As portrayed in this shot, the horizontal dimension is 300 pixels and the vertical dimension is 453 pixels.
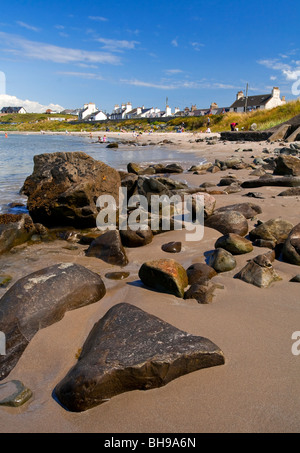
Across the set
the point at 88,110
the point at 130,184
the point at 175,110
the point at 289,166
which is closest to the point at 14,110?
the point at 88,110

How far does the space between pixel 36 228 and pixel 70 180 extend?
1.23 m

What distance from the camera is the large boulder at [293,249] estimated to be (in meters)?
3.72

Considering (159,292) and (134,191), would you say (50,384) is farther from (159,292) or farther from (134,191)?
(134,191)

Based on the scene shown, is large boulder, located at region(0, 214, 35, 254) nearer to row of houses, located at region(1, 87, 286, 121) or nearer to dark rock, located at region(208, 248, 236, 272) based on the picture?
dark rock, located at region(208, 248, 236, 272)

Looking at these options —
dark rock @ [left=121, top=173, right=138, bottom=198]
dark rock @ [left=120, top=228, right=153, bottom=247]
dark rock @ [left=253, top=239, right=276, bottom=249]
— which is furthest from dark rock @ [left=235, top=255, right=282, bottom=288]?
dark rock @ [left=121, top=173, right=138, bottom=198]

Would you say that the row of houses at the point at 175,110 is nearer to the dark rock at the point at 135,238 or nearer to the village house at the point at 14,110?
the village house at the point at 14,110

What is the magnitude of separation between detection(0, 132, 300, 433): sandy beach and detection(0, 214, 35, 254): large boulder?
1167mm

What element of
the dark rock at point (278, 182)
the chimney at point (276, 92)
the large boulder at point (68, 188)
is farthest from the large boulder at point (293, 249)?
the chimney at point (276, 92)

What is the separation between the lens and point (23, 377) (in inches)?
88.3

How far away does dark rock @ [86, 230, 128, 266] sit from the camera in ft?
14.1

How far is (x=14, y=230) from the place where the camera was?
5.16 meters

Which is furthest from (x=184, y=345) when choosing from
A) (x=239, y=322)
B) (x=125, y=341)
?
(x=239, y=322)

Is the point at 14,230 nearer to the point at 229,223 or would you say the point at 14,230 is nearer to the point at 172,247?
the point at 172,247

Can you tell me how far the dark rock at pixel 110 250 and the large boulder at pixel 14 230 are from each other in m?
1.27
